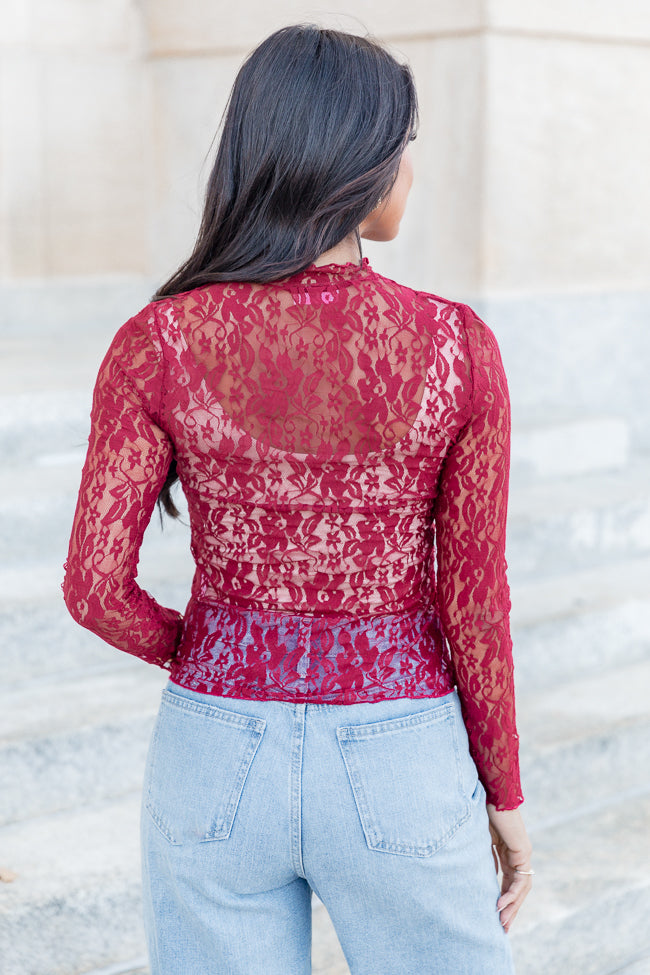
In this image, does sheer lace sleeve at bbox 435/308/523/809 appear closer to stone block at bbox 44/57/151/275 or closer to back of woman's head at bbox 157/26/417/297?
back of woman's head at bbox 157/26/417/297

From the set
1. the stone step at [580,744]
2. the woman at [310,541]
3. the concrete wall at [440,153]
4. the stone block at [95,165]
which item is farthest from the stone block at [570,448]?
the woman at [310,541]

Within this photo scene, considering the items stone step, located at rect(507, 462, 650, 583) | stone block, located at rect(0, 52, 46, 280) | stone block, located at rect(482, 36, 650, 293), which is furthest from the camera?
stone block, located at rect(0, 52, 46, 280)

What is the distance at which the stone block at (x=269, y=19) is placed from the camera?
4.64 metres

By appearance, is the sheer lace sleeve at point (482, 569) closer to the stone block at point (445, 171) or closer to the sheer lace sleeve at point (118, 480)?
the sheer lace sleeve at point (118, 480)

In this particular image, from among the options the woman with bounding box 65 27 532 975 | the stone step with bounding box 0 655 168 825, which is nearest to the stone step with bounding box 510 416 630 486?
the stone step with bounding box 0 655 168 825

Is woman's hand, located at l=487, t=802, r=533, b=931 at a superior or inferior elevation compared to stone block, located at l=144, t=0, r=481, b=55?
inferior

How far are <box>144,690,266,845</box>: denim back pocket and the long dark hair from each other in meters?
0.51

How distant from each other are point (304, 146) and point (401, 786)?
0.73 m

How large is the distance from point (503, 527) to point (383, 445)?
0.22 meters

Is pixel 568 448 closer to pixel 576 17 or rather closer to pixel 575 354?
pixel 575 354

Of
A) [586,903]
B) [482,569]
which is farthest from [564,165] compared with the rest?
[482,569]

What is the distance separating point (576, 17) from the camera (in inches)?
188

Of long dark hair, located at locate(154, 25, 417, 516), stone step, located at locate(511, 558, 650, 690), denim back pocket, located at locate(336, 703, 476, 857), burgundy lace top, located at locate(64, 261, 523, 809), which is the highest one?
long dark hair, located at locate(154, 25, 417, 516)

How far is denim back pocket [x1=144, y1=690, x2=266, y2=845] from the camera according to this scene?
4.45ft
